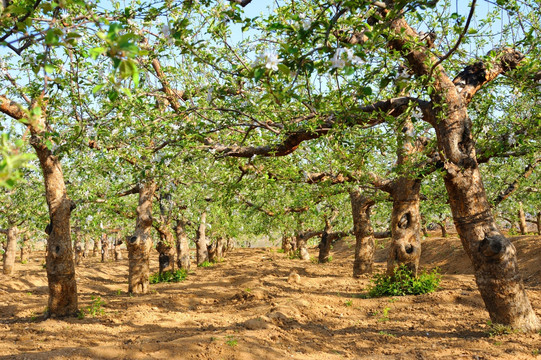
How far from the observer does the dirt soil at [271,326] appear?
21.4ft

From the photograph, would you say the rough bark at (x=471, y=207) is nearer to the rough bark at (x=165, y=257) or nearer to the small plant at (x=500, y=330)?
the small plant at (x=500, y=330)

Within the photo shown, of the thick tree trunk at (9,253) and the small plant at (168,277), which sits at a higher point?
the thick tree trunk at (9,253)

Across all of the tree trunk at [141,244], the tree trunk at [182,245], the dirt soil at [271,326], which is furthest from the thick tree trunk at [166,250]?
the tree trunk at [182,245]

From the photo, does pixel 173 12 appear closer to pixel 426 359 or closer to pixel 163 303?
pixel 426 359

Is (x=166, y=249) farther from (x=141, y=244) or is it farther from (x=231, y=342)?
(x=231, y=342)

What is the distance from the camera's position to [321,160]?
10477 mm

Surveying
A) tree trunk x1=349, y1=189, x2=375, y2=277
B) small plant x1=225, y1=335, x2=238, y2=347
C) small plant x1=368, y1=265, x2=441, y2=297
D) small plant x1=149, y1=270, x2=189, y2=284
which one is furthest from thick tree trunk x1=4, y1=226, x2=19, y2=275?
small plant x1=225, y1=335, x2=238, y2=347

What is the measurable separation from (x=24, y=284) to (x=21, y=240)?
17169 mm

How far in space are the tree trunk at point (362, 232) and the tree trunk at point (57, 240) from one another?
9.24 metres

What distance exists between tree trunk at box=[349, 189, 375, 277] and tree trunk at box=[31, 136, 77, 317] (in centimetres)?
924

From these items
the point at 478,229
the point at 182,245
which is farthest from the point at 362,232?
the point at 182,245

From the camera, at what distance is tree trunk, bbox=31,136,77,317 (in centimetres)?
905

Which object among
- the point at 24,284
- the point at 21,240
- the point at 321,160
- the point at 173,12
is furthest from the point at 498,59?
the point at 21,240

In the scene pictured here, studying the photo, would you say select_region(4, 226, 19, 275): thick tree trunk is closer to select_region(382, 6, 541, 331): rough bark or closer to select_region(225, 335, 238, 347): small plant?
select_region(225, 335, 238, 347): small plant
